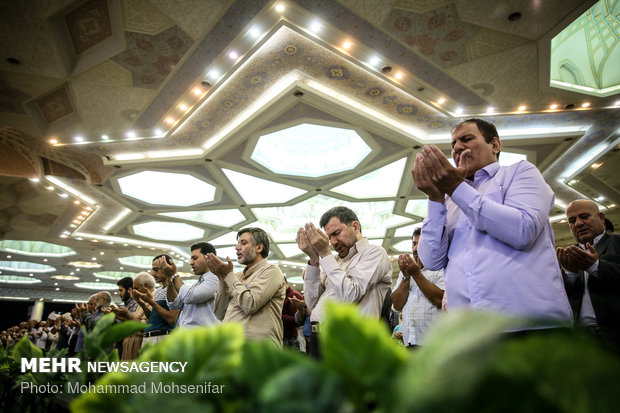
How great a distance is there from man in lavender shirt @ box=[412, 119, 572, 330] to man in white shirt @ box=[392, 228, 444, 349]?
33.4 inches

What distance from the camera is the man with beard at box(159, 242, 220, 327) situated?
3221 mm

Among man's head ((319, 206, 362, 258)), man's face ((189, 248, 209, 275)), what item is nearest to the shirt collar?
man's head ((319, 206, 362, 258))

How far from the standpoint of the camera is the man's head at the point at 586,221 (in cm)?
286

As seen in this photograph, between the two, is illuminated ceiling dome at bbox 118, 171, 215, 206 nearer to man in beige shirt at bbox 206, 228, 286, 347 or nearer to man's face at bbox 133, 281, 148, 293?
man's face at bbox 133, 281, 148, 293

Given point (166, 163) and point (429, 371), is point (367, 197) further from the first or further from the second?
point (429, 371)

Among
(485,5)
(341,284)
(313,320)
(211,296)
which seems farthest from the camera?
(485,5)

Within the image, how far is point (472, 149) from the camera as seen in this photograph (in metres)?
1.62

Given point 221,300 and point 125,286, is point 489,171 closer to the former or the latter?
point 221,300

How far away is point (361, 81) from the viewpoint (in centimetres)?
644

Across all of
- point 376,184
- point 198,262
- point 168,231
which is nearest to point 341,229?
point 198,262

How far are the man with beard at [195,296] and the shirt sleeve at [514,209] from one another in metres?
2.60

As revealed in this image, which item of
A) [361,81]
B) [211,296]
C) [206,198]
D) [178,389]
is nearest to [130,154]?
[206,198]

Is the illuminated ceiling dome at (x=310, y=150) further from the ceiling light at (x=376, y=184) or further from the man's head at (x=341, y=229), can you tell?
the man's head at (x=341, y=229)

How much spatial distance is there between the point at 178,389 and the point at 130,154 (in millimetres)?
9317
